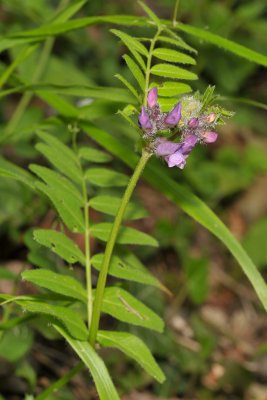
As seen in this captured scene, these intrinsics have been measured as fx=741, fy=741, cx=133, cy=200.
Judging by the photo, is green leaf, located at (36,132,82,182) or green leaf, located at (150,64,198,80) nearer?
green leaf, located at (150,64,198,80)

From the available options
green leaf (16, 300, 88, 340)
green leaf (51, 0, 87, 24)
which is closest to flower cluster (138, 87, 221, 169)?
green leaf (16, 300, 88, 340)

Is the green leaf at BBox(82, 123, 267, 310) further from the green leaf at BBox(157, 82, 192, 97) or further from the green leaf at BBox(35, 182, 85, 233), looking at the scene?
the green leaf at BBox(157, 82, 192, 97)

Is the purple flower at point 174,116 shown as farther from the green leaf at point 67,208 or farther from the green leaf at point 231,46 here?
the green leaf at point 231,46

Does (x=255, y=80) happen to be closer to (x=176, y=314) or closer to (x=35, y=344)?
(x=176, y=314)

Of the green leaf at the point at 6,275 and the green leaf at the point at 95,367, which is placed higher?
the green leaf at the point at 6,275

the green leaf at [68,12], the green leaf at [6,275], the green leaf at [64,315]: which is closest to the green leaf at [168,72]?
the green leaf at [64,315]


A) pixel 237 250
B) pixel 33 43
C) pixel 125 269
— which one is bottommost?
pixel 125 269

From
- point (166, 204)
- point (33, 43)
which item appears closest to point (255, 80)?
point (166, 204)
